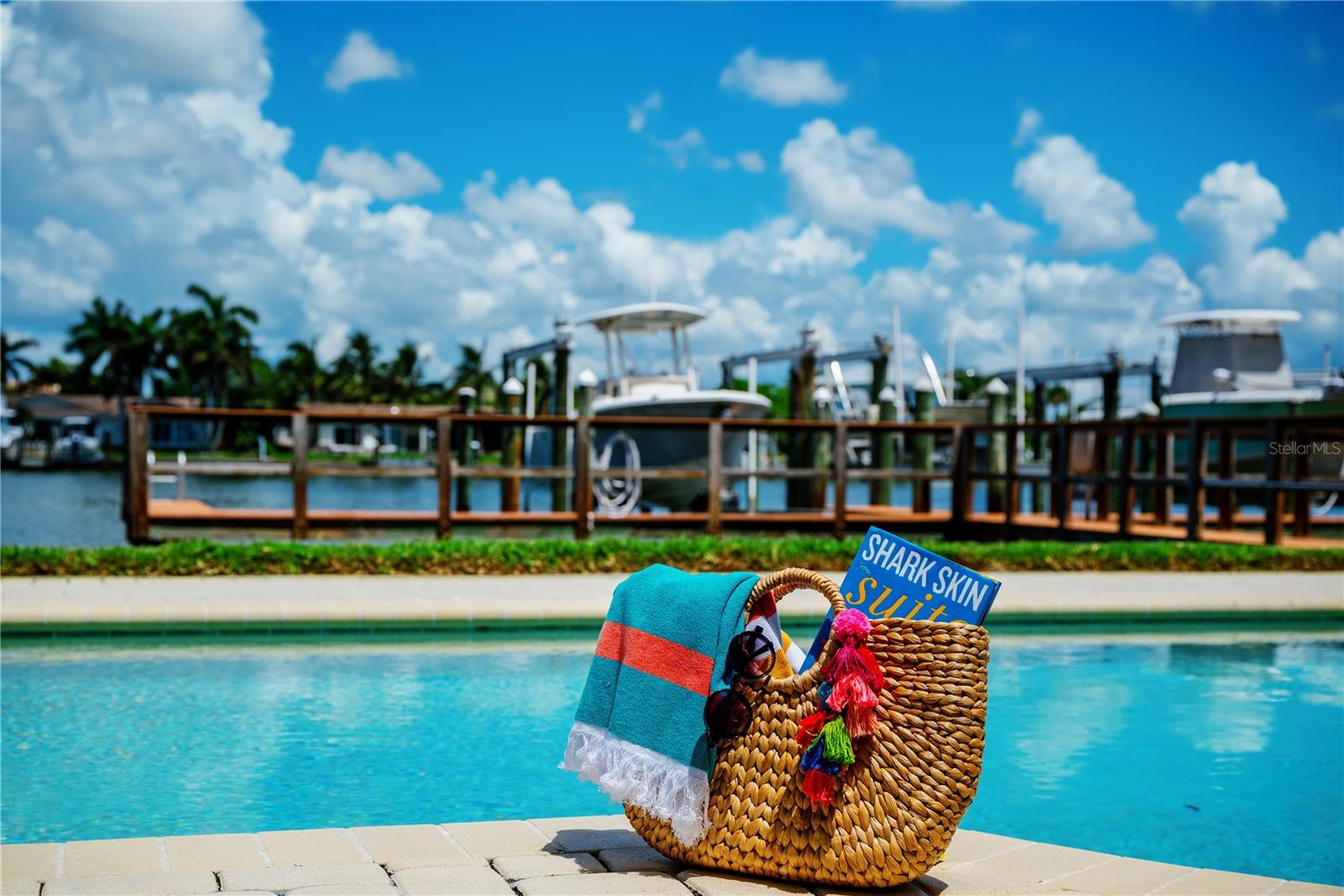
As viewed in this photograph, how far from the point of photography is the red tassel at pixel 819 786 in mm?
3262

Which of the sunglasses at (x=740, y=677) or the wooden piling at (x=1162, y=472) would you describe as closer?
the sunglasses at (x=740, y=677)

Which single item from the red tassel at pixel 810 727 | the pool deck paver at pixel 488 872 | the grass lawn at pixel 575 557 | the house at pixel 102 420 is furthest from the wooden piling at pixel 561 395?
the house at pixel 102 420

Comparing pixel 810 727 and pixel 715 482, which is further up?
pixel 715 482

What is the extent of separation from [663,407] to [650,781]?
17.6m

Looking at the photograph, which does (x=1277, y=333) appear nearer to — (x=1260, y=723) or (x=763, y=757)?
(x=1260, y=723)

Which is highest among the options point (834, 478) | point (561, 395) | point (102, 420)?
point (561, 395)

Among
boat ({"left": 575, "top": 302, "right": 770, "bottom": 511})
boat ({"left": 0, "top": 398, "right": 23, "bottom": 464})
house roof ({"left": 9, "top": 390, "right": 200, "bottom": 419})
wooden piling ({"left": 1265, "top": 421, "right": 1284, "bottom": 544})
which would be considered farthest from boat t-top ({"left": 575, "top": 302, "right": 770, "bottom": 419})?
house roof ({"left": 9, "top": 390, "right": 200, "bottom": 419})

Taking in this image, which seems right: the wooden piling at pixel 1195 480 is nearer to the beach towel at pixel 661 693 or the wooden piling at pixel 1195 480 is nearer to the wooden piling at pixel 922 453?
the wooden piling at pixel 922 453

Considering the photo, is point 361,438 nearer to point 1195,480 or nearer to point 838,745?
point 1195,480

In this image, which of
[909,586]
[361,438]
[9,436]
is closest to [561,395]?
[909,586]

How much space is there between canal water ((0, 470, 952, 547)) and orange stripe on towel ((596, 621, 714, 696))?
11.3 meters

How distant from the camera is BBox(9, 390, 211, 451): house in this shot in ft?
230

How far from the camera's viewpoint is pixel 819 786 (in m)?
3.27

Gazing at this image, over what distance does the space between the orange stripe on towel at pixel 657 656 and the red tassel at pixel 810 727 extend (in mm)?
273
